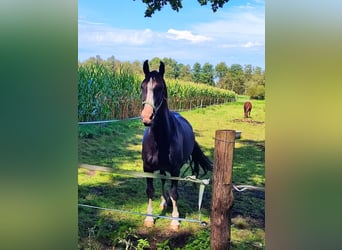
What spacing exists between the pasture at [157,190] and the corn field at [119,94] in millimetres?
70

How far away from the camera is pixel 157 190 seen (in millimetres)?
3457

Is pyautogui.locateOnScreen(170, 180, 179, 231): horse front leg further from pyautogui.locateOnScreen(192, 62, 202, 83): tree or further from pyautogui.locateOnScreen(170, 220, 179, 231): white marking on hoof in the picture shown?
pyautogui.locateOnScreen(192, 62, 202, 83): tree

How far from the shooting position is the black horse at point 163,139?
3.38 meters

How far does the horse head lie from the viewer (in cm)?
337

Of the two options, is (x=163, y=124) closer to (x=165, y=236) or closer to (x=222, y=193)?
(x=222, y=193)

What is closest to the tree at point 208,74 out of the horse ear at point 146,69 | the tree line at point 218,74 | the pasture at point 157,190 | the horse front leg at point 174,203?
the tree line at point 218,74

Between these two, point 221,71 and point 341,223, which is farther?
point 221,71

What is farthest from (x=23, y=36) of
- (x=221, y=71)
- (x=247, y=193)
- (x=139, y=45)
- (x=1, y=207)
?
(x=247, y=193)

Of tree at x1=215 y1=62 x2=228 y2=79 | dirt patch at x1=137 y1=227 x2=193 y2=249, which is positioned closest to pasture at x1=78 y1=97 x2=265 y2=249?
dirt patch at x1=137 y1=227 x2=193 y2=249

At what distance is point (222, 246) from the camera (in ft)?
10.6

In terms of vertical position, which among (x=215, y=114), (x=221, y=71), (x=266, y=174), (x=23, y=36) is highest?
(x=23, y=36)

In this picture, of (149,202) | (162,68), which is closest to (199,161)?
(149,202)

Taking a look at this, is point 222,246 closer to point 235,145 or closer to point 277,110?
point 235,145

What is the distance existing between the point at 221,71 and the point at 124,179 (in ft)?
3.75
